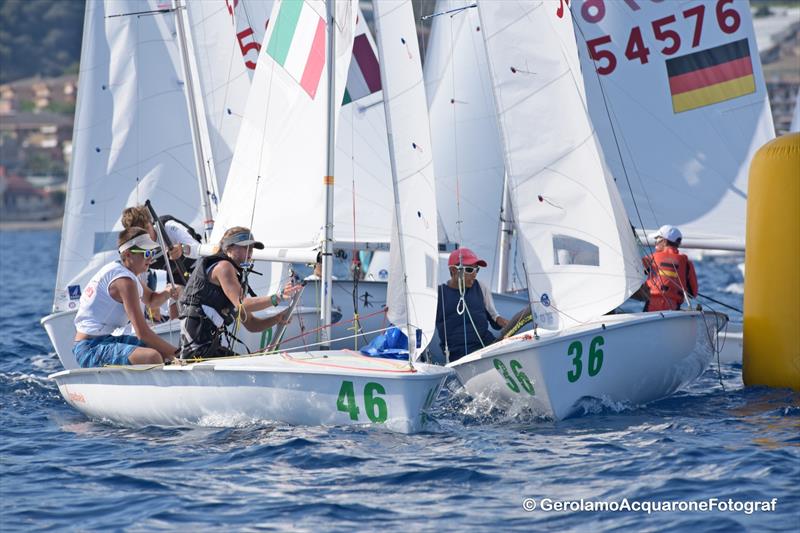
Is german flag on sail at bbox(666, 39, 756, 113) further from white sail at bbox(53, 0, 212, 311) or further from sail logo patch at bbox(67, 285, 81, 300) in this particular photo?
sail logo patch at bbox(67, 285, 81, 300)

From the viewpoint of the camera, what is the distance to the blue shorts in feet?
25.1

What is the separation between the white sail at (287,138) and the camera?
8.23 m

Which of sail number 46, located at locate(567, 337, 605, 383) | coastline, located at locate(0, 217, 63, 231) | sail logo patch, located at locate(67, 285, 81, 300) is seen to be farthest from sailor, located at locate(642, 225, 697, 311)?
coastline, located at locate(0, 217, 63, 231)

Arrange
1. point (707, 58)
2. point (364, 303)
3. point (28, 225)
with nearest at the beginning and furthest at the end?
point (364, 303) → point (707, 58) → point (28, 225)

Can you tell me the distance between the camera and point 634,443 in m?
6.88

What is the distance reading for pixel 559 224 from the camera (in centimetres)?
765

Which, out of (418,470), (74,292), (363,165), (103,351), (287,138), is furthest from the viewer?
(74,292)

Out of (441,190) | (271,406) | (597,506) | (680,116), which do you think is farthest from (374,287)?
(597,506)

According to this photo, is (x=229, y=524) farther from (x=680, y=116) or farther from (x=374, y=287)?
(x=680, y=116)

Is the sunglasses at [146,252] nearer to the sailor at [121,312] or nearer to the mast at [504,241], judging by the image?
the sailor at [121,312]

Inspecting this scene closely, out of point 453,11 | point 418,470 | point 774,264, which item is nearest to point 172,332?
point 453,11

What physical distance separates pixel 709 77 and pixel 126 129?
5500mm

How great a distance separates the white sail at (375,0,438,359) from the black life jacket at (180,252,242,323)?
1.09 meters
